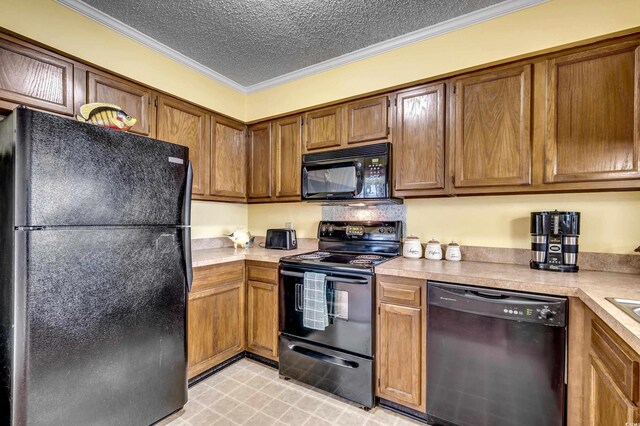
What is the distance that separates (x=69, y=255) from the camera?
4.06 ft

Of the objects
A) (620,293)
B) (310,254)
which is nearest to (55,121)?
(310,254)

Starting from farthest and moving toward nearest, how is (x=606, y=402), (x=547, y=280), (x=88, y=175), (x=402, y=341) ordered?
(x=402, y=341), (x=547, y=280), (x=88, y=175), (x=606, y=402)

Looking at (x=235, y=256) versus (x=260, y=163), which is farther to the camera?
(x=260, y=163)

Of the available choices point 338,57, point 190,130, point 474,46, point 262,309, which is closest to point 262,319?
point 262,309

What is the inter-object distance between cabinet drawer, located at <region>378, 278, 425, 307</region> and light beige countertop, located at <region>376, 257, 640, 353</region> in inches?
2.2

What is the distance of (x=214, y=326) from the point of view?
7.60 ft

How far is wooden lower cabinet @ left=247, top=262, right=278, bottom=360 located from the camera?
2.39 meters

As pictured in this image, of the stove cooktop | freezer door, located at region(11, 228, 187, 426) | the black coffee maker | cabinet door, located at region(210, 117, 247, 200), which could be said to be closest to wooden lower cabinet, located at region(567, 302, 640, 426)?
the black coffee maker

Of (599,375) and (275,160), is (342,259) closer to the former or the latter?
(275,160)

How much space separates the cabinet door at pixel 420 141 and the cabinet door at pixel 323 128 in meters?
0.52

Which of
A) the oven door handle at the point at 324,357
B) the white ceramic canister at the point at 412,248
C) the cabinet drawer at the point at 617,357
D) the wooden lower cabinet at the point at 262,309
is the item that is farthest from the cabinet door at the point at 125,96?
the cabinet drawer at the point at 617,357

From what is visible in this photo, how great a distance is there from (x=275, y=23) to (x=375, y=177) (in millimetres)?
1348

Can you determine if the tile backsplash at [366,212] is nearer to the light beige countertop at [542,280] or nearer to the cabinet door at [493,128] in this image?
the light beige countertop at [542,280]

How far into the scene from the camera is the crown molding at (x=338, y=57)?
1.87 meters
